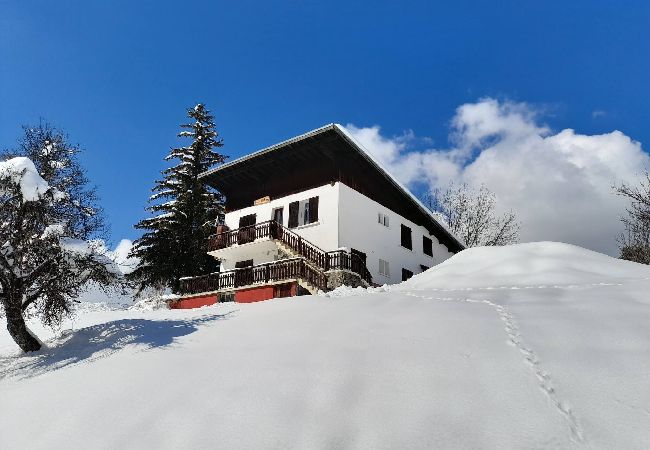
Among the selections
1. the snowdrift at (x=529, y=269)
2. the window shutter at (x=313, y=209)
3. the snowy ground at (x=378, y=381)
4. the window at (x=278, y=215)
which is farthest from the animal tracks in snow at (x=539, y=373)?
the window at (x=278, y=215)

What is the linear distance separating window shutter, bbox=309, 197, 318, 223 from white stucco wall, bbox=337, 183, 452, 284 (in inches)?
55.0

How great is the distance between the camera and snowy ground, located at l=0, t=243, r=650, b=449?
3.81 m

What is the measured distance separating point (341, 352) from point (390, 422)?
1.80 m

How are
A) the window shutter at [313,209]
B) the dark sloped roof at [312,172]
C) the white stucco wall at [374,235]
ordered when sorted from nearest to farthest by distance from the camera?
the white stucco wall at [374,235] → the window shutter at [313,209] → the dark sloped roof at [312,172]

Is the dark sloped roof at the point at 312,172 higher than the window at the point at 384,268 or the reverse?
higher

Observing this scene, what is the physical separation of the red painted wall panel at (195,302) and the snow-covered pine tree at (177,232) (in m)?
4.71

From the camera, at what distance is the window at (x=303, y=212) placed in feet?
71.4

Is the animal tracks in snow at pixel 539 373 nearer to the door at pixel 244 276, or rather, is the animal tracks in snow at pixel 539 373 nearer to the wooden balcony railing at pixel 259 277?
the wooden balcony railing at pixel 259 277

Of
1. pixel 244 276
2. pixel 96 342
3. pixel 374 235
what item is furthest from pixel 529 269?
pixel 244 276

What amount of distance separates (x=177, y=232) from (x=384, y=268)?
13525mm

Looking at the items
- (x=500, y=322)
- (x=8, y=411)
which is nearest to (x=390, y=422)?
(x=500, y=322)

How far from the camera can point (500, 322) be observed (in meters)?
6.36

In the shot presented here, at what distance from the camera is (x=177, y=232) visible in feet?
92.0

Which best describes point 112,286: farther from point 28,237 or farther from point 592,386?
point 592,386
